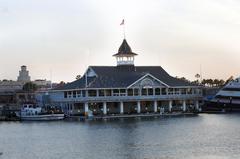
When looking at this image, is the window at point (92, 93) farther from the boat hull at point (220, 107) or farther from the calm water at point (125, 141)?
the boat hull at point (220, 107)

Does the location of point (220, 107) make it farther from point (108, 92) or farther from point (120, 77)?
point (108, 92)

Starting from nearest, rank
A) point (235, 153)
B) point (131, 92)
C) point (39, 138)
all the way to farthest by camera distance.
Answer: point (235, 153), point (39, 138), point (131, 92)

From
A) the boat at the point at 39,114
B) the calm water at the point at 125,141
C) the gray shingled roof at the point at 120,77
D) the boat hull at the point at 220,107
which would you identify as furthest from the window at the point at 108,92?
the calm water at the point at 125,141

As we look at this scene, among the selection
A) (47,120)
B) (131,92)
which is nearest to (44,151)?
(47,120)

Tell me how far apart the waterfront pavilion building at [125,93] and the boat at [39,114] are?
16.3 feet

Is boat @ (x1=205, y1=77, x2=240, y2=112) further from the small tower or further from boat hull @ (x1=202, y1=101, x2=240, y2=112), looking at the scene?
the small tower

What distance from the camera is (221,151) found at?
48500 millimetres

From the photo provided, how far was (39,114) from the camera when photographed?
9519 cm

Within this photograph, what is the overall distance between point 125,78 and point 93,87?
7.56 m

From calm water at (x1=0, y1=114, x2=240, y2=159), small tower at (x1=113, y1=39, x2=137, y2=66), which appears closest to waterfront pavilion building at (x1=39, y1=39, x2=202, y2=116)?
small tower at (x1=113, y1=39, x2=137, y2=66)

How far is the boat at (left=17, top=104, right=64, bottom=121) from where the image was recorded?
9412 cm

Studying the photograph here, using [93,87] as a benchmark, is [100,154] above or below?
below

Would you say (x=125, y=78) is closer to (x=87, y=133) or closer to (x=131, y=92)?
(x=131, y=92)

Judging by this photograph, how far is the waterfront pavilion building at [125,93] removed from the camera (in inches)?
3942
